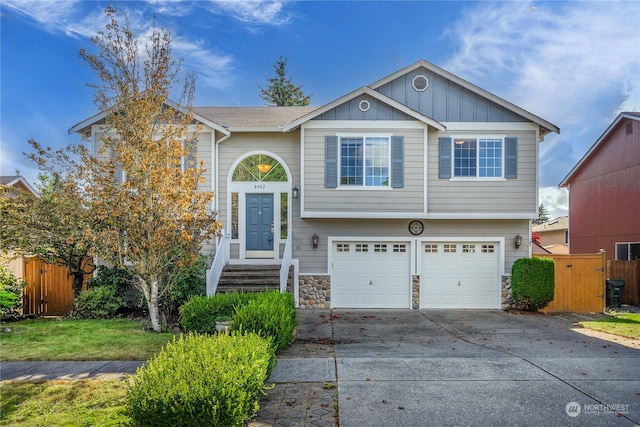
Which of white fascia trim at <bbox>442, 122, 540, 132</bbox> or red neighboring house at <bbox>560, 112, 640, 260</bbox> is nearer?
white fascia trim at <bbox>442, 122, 540, 132</bbox>

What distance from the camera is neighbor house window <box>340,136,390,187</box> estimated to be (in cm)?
1153

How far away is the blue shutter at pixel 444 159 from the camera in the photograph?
38.5ft

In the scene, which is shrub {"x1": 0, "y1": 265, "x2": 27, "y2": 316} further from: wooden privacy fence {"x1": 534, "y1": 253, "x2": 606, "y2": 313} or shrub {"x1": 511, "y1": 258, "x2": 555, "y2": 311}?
wooden privacy fence {"x1": 534, "y1": 253, "x2": 606, "y2": 313}

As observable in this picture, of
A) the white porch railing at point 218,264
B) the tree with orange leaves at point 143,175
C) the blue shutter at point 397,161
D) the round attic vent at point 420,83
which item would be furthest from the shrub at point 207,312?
the round attic vent at point 420,83

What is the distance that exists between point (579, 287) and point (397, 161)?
662 centimetres

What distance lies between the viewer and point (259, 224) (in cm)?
1213

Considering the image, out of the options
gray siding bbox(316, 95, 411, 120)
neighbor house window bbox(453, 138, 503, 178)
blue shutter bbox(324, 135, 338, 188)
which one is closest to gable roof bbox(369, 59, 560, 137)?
gray siding bbox(316, 95, 411, 120)

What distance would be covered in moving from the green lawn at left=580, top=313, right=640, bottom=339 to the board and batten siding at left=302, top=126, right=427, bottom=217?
5.06m

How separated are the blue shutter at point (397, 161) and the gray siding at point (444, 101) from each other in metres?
1.49

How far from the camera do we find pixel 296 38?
16.0 metres

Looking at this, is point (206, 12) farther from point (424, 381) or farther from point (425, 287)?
point (424, 381)

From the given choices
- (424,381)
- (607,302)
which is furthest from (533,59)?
(424,381)

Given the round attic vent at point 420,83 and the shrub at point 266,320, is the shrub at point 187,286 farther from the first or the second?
the round attic vent at point 420,83

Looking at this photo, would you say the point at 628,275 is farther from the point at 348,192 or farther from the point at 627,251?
the point at 348,192
